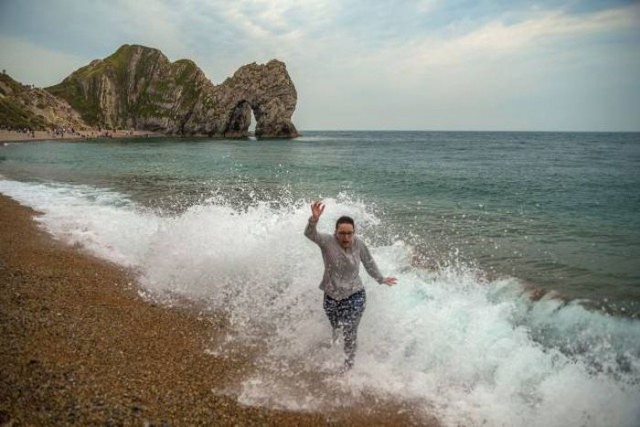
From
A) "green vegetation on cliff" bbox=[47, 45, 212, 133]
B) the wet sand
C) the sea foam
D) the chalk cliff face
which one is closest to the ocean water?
the sea foam

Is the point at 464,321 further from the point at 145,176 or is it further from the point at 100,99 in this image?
the point at 100,99

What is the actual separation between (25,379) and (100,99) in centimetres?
16927

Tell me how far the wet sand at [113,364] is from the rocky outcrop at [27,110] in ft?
325

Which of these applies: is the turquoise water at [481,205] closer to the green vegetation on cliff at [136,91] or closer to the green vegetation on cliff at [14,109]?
the green vegetation on cliff at [14,109]

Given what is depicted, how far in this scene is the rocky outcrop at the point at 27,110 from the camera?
8888 centimetres

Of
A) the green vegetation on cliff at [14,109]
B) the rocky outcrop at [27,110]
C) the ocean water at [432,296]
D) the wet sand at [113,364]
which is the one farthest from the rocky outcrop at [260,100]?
the wet sand at [113,364]

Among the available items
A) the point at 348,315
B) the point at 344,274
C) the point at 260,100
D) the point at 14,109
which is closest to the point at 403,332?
the point at 348,315

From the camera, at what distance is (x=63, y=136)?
303 feet

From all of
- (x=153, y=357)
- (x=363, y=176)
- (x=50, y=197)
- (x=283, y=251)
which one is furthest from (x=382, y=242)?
(x=363, y=176)

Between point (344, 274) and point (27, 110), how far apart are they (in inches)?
4780

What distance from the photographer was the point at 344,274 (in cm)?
592

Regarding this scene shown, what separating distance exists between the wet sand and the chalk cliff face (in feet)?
388

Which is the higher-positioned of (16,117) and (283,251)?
(16,117)

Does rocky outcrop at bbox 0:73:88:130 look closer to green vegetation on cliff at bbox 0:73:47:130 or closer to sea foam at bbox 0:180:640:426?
green vegetation on cliff at bbox 0:73:47:130
